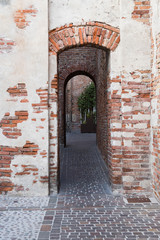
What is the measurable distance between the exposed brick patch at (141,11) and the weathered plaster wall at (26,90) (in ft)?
5.85

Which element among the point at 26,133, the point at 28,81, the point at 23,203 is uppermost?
the point at 28,81

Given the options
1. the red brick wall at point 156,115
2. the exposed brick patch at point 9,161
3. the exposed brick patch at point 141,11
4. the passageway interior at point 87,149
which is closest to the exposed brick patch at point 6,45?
the exposed brick patch at point 9,161

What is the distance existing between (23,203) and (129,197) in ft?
6.39

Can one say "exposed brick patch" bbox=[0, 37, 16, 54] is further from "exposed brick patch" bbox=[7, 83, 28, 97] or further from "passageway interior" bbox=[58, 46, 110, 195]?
"passageway interior" bbox=[58, 46, 110, 195]

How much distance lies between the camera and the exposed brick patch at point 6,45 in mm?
4766

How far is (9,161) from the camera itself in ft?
15.7

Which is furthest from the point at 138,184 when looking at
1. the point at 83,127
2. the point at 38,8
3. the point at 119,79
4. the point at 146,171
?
the point at 83,127

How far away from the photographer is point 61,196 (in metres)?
4.79

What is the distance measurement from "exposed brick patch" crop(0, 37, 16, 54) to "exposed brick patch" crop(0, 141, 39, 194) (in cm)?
181

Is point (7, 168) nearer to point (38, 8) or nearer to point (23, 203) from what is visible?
point (23, 203)

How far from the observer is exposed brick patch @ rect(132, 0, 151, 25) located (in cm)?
474

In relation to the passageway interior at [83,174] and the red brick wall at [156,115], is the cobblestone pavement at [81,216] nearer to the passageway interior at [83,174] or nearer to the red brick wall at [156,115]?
the passageway interior at [83,174]

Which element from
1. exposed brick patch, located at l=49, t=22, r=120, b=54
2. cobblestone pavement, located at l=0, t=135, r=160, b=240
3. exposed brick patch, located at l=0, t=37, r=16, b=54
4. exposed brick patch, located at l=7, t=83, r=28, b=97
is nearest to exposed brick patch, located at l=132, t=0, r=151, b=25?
exposed brick patch, located at l=49, t=22, r=120, b=54

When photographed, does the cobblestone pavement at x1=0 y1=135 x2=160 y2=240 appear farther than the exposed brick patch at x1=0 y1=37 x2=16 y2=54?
No
